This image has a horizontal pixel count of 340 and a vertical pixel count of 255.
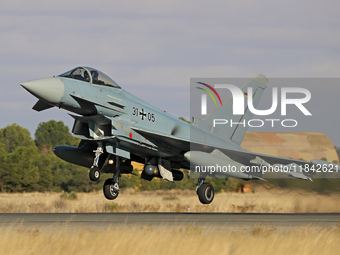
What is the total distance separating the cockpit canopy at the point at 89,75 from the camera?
51.7 ft

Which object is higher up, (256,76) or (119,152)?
(256,76)

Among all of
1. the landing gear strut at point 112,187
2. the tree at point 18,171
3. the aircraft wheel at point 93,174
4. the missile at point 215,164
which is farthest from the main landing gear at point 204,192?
the tree at point 18,171

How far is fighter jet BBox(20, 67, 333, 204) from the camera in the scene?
51.4 feet

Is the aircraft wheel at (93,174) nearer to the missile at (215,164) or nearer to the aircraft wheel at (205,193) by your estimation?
the missile at (215,164)

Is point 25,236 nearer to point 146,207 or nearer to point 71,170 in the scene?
point 146,207

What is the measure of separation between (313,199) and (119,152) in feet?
27.8

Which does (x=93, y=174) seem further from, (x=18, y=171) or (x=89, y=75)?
(x=18, y=171)

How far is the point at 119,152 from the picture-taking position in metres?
17.1

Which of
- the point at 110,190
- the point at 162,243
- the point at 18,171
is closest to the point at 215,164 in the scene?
the point at 110,190

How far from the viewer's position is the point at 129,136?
16781 millimetres

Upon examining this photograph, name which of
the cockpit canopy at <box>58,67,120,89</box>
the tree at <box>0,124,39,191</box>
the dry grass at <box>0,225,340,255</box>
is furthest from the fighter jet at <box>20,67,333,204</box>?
the tree at <box>0,124,39,191</box>

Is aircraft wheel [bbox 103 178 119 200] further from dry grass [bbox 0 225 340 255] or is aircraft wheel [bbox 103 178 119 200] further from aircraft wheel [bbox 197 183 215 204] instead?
dry grass [bbox 0 225 340 255]

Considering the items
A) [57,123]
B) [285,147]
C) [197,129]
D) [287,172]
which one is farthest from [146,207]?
[57,123]

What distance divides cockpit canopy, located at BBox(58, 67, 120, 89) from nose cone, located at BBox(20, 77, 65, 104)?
0.70m
